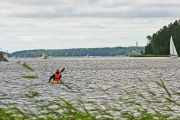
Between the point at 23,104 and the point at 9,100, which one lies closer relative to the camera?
the point at 23,104

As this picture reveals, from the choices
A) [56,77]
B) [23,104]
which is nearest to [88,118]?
[23,104]

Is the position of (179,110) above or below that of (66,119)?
below

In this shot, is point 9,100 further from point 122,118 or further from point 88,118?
point 88,118

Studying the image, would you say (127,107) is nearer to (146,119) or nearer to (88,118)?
(146,119)

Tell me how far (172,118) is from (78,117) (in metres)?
9.74

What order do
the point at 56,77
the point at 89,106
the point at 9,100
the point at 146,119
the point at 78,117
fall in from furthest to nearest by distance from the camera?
the point at 56,77, the point at 9,100, the point at 89,106, the point at 146,119, the point at 78,117

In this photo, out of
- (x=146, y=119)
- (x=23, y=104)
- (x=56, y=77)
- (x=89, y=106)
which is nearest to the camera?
(x=146, y=119)

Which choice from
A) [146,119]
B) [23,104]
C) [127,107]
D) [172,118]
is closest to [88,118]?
[146,119]

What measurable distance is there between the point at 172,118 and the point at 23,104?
1450 cm

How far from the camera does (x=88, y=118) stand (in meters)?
15.4

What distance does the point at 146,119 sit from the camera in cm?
1778

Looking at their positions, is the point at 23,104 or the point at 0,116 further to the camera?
the point at 23,104

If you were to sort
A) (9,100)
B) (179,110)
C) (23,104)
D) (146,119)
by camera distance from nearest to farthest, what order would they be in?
(146,119), (179,110), (23,104), (9,100)

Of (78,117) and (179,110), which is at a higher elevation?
(78,117)
